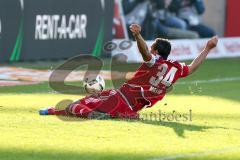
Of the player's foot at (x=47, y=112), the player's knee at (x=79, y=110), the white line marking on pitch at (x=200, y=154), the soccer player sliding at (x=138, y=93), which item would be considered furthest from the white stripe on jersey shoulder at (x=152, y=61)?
the white line marking on pitch at (x=200, y=154)

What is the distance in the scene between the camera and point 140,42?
34.5ft

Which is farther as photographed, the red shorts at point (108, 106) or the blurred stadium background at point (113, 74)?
the red shorts at point (108, 106)

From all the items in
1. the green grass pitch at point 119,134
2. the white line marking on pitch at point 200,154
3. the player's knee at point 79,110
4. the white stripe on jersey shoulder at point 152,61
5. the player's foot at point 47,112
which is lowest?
the white line marking on pitch at point 200,154

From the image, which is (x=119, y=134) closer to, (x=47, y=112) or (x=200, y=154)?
(x=200, y=154)

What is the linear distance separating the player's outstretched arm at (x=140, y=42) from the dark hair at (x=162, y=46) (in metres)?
0.24

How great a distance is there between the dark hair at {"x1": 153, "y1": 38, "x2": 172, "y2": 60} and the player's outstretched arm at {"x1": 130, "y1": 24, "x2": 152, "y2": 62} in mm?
239

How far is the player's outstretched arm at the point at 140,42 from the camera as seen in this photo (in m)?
10.3

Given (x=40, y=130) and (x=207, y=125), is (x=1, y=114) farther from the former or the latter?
(x=207, y=125)

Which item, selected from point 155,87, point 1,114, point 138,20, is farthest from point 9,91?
point 138,20

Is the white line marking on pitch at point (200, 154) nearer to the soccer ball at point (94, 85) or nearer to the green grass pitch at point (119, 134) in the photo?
the green grass pitch at point (119, 134)

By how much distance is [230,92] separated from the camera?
16.2 meters

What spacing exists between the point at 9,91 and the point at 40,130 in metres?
5.10

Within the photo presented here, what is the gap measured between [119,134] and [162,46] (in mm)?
1682

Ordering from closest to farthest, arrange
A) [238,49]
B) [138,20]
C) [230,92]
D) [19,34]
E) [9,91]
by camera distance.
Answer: [9,91], [230,92], [19,34], [138,20], [238,49]
